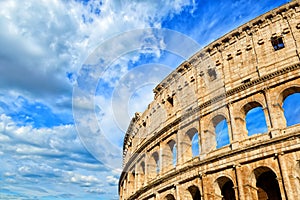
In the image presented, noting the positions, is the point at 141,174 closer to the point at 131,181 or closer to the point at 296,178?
the point at 131,181

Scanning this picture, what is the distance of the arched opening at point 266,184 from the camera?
14.5m

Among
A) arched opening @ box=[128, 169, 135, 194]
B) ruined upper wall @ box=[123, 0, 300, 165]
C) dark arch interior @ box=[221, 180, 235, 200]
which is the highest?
ruined upper wall @ box=[123, 0, 300, 165]

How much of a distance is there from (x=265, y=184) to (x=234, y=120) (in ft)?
12.7

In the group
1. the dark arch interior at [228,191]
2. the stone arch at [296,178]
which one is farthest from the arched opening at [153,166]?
the stone arch at [296,178]

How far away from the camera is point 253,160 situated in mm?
14602

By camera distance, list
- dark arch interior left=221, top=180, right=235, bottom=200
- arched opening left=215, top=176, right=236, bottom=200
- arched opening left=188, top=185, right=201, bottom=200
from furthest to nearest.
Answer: arched opening left=188, top=185, right=201, bottom=200
dark arch interior left=221, top=180, right=235, bottom=200
arched opening left=215, top=176, right=236, bottom=200

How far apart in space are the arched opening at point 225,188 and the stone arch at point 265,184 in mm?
1485

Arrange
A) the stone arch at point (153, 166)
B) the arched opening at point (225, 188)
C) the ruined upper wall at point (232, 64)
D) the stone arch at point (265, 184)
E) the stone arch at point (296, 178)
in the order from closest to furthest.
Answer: the stone arch at point (296, 178) → the stone arch at point (265, 184) → the arched opening at point (225, 188) → the ruined upper wall at point (232, 64) → the stone arch at point (153, 166)

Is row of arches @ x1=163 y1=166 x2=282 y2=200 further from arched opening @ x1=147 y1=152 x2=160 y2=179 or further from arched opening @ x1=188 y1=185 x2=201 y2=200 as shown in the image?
arched opening @ x1=147 y1=152 x2=160 y2=179

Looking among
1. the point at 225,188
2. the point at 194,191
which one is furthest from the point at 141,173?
the point at 225,188

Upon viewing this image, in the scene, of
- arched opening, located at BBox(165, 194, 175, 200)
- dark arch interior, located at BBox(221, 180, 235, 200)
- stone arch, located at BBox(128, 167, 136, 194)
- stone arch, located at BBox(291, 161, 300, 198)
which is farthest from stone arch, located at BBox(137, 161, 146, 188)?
stone arch, located at BBox(291, 161, 300, 198)

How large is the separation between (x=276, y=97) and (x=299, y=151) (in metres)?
3.34

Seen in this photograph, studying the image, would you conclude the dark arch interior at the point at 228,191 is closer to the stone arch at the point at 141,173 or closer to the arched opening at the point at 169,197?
the arched opening at the point at 169,197

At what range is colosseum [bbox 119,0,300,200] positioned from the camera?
1442cm
